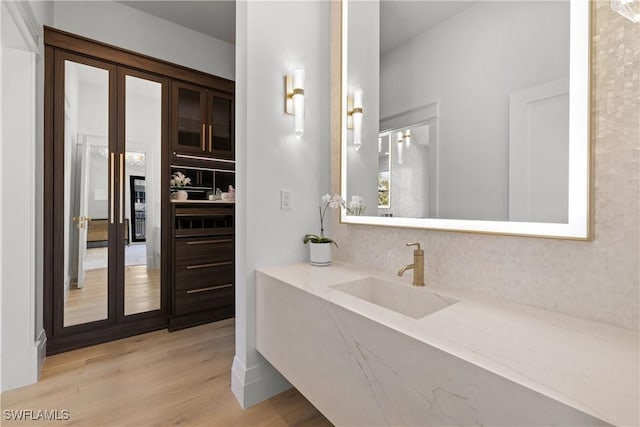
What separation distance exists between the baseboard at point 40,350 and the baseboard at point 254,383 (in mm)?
1286

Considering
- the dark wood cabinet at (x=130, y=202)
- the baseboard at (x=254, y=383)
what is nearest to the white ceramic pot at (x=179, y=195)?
the dark wood cabinet at (x=130, y=202)

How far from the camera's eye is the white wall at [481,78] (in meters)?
1.04

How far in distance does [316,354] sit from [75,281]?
2.20m

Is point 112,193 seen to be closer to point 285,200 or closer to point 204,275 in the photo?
point 204,275

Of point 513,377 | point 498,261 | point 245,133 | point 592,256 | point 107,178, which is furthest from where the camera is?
point 107,178

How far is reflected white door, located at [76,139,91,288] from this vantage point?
7.70ft

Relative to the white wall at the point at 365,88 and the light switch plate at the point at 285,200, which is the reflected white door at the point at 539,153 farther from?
the light switch plate at the point at 285,200

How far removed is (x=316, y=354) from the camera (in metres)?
1.19

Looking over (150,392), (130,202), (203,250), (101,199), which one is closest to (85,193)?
(101,199)

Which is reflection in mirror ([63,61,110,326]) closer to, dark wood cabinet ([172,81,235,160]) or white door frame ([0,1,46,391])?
white door frame ([0,1,46,391])

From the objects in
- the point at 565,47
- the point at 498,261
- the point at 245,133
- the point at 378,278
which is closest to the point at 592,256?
the point at 498,261

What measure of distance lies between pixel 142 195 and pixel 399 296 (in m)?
2.32

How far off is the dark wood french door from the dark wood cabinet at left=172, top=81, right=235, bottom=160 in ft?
0.39

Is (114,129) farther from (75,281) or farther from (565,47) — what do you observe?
(565,47)
